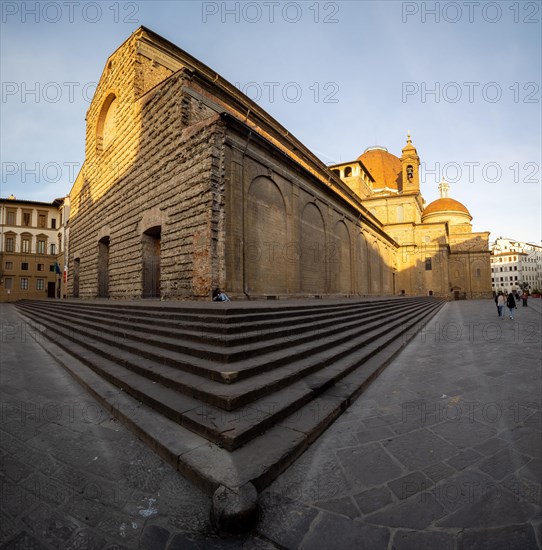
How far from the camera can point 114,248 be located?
16.1m

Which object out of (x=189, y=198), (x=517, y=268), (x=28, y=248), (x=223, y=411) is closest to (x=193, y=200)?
(x=189, y=198)

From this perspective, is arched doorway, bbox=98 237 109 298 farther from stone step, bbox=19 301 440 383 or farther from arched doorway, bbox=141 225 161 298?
stone step, bbox=19 301 440 383

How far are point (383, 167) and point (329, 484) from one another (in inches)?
2007

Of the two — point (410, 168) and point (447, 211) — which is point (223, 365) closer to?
point (410, 168)

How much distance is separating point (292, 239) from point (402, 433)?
39.6 ft

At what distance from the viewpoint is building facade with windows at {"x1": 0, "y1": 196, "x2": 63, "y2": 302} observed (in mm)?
37125

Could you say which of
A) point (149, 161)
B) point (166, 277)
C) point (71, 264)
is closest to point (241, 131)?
point (149, 161)

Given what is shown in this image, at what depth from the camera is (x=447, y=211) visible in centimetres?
4681

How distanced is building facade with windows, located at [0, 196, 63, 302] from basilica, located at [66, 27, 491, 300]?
2093 cm

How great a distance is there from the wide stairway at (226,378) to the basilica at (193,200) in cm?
443

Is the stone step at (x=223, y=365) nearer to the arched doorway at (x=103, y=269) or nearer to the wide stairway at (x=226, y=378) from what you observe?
the wide stairway at (x=226, y=378)

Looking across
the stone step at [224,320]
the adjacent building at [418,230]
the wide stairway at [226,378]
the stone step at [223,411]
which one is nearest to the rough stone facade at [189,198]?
the stone step at [224,320]

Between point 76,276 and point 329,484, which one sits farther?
point 76,276

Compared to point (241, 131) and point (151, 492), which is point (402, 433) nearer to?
point (151, 492)
